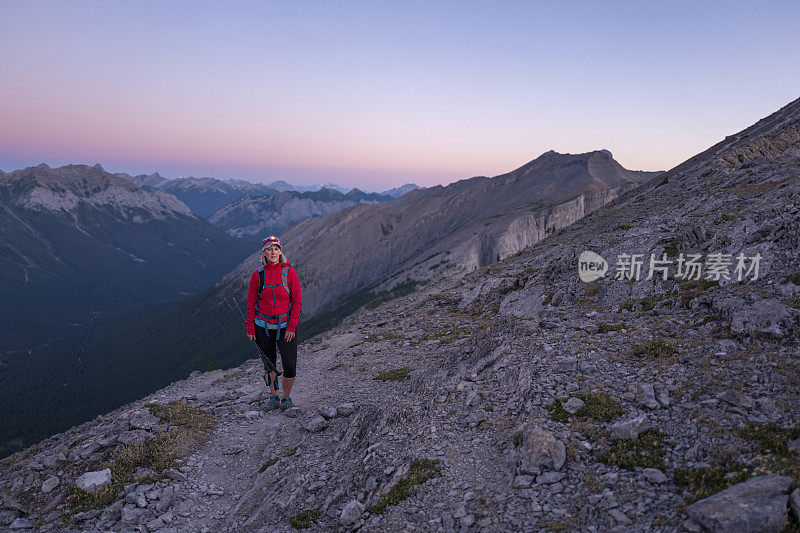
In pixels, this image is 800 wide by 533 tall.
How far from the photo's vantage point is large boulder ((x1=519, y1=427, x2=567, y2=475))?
23.7 ft

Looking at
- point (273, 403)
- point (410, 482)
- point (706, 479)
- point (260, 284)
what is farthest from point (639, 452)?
point (273, 403)

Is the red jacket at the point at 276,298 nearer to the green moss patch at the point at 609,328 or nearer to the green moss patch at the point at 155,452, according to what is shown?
the green moss patch at the point at 155,452

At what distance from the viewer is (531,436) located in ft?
25.7

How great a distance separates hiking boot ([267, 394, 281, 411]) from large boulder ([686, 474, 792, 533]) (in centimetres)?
1227

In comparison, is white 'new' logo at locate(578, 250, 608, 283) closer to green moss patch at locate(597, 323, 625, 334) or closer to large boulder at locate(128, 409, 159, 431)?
green moss patch at locate(597, 323, 625, 334)

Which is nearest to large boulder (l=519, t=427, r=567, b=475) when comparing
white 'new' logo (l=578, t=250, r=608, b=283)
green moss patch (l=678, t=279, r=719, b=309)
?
green moss patch (l=678, t=279, r=719, b=309)

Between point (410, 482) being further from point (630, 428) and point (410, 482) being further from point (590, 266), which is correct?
point (590, 266)

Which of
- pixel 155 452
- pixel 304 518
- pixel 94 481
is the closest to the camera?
pixel 304 518

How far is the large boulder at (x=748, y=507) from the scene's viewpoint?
4.81m

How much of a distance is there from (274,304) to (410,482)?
6.73m

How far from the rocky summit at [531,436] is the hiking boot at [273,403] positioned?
0.23 m

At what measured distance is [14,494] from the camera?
9469 mm

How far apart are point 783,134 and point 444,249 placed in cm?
Result: 11993

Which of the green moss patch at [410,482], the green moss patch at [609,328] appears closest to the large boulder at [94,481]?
the green moss patch at [410,482]
